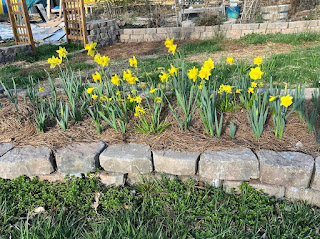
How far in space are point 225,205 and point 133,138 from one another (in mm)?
855

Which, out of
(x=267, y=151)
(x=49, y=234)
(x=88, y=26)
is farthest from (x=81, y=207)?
(x=88, y=26)

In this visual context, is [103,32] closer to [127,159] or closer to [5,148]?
[5,148]

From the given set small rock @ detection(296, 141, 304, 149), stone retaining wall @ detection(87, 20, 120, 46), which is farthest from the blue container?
small rock @ detection(296, 141, 304, 149)

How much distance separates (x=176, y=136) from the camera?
7.60ft

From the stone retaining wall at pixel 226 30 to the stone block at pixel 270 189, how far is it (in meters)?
5.93

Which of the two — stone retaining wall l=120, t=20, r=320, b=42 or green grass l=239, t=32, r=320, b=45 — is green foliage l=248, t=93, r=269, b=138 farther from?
stone retaining wall l=120, t=20, r=320, b=42

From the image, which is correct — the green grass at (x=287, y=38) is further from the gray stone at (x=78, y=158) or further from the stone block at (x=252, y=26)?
the gray stone at (x=78, y=158)

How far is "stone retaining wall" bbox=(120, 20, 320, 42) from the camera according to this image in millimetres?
7445

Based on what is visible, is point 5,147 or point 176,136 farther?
point 5,147

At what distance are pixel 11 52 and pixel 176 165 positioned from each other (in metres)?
5.66

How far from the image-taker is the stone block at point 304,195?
2062 mm

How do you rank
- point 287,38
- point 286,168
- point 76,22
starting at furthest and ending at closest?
point 76,22, point 287,38, point 286,168

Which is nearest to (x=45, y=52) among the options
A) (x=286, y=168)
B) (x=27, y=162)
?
(x=27, y=162)

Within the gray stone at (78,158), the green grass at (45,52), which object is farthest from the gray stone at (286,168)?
the green grass at (45,52)
